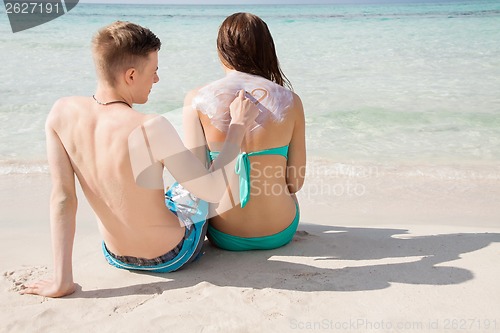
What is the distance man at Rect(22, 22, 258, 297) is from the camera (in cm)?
236

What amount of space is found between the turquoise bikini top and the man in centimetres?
21

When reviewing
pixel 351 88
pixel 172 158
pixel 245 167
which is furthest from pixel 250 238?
pixel 351 88

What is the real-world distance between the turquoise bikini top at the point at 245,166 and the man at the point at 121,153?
21 cm

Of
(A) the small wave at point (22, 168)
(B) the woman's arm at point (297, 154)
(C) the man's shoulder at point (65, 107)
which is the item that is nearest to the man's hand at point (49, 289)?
(C) the man's shoulder at point (65, 107)

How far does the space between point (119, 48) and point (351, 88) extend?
689cm

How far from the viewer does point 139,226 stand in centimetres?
259

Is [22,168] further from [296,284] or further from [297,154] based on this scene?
[296,284]

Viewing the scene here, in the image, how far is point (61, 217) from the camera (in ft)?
8.29

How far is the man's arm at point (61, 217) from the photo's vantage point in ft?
8.20

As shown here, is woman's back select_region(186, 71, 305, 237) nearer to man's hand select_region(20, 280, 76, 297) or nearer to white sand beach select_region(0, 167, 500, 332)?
white sand beach select_region(0, 167, 500, 332)

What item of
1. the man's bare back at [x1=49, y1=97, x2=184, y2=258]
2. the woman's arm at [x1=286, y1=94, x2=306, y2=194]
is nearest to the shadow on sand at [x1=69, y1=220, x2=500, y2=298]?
the man's bare back at [x1=49, y1=97, x2=184, y2=258]

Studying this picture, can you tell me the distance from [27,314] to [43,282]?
25cm

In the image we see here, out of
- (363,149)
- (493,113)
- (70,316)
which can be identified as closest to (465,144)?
(363,149)

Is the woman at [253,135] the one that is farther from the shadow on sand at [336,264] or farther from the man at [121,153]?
the man at [121,153]
